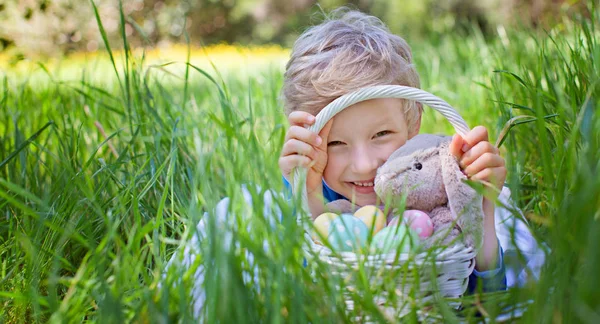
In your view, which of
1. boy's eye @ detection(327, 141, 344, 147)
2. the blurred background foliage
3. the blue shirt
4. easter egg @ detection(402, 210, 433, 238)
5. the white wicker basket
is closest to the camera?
the white wicker basket

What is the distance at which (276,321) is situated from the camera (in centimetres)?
83

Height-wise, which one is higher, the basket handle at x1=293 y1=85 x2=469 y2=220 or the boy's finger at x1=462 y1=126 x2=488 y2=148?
the basket handle at x1=293 y1=85 x2=469 y2=220

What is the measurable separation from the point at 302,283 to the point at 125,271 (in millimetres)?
329

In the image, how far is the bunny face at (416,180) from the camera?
1426mm

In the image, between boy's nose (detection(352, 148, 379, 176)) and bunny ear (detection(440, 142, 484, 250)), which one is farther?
boy's nose (detection(352, 148, 379, 176))

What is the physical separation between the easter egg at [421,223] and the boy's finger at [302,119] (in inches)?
13.6

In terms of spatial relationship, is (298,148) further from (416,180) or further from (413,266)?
(413,266)

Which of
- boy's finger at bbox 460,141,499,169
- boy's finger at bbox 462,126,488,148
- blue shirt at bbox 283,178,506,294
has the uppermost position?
boy's finger at bbox 462,126,488,148

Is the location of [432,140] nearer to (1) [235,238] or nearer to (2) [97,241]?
(1) [235,238]

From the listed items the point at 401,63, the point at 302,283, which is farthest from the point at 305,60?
the point at 302,283

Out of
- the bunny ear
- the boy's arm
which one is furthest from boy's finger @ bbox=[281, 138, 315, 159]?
the boy's arm

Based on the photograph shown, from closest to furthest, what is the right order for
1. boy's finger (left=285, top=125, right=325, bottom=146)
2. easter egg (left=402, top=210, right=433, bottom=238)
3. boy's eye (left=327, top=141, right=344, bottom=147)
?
easter egg (left=402, top=210, right=433, bottom=238), boy's finger (left=285, top=125, right=325, bottom=146), boy's eye (left=327, top=141, right=344, bottom=147)

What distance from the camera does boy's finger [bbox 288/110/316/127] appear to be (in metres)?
1.52

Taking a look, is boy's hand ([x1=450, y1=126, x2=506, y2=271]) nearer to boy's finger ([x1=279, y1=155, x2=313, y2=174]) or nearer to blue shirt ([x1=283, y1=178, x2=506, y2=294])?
blue shirt ([x1=283, y1=178, x2=506, y2=294])
